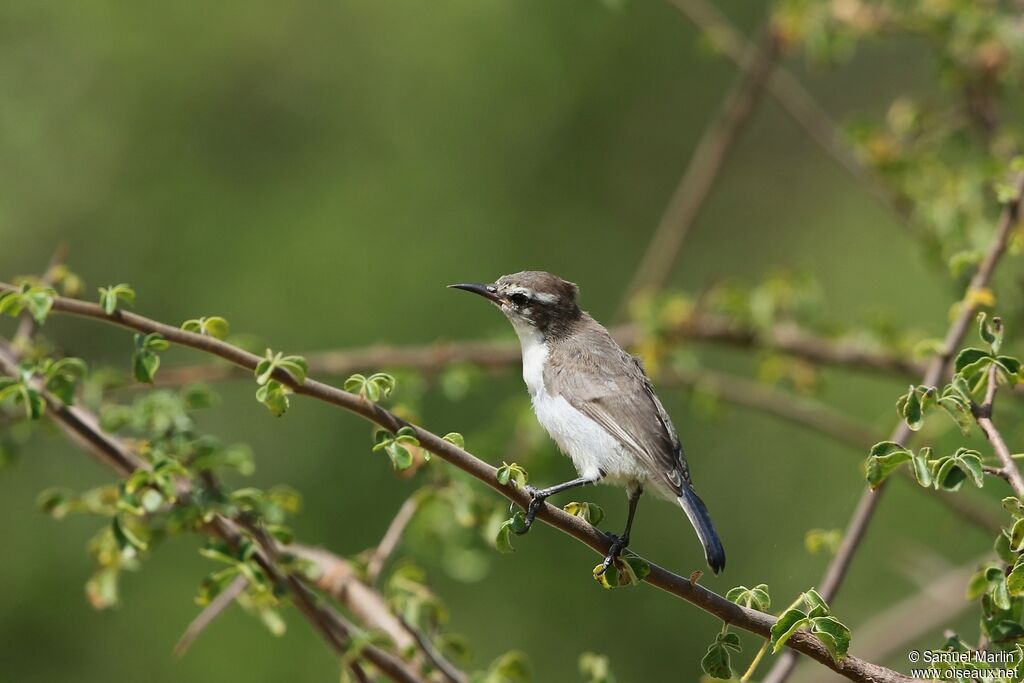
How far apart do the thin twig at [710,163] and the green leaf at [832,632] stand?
10.3ft

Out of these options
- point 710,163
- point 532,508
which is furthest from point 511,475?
point 710,163

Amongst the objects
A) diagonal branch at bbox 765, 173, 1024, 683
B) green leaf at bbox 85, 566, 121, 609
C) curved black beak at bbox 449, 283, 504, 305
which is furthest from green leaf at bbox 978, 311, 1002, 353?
green leaf at bbox 85, 566, 121, 609

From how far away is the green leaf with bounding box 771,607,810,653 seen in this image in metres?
2.11

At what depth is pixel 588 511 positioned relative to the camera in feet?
8.52

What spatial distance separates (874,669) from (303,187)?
7330 mm

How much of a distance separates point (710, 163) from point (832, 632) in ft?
10.9

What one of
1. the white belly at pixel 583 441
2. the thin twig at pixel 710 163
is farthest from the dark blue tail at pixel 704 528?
the thin twig at pixel 710 163

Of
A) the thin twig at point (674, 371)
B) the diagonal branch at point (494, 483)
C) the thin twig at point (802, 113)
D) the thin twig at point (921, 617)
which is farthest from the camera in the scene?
the thin twig at point (802, 113)

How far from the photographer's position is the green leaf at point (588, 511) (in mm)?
2572

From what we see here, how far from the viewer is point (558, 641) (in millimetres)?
8258

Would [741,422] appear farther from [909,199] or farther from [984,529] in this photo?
[984,529]

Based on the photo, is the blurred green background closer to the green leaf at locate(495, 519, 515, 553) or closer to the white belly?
the white belly

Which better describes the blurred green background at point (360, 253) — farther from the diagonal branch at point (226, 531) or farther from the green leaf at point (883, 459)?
the green leaf at point (883, 459)

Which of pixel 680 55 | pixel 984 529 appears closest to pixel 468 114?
pixel 680 55
